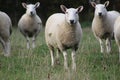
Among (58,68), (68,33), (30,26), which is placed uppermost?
(68,33)

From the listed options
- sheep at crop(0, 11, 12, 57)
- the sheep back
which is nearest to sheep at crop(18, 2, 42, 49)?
sheep at crop(0, 11, 12, 57)

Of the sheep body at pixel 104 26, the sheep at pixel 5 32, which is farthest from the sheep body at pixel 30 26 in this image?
the sheep body at pixel 104 26

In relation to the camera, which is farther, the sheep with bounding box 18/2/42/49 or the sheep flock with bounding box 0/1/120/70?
the sheep with bounding box 18/2/42/49

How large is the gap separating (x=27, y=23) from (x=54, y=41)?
566cm

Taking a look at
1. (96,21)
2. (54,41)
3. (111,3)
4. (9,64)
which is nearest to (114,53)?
(96,21)

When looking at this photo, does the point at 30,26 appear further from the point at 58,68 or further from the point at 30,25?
→ the point at 58,68

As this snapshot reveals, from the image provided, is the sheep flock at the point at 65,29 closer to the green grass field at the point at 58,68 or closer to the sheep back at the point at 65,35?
the sheep back at the point at 65,35

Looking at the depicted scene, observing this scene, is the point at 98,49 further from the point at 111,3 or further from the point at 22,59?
the point at 111,3

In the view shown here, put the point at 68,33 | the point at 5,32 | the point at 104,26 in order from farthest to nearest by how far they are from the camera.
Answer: the point at 104,26 < the point at 5,32 < the point at 68,33

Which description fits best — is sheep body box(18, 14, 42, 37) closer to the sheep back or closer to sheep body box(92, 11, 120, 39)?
sheep body box(92, 11, 120, 39)

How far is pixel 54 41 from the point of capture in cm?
1067

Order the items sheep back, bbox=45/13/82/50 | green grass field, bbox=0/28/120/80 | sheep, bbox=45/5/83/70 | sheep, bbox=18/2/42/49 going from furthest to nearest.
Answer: sheep, bbox=18/2/42/49, sheep back, bbox=45/13/82/50, sheep, bbox=45/5/83/70, green grass field, bbox=0/28/120/80

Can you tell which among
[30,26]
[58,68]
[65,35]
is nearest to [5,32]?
[58,68]

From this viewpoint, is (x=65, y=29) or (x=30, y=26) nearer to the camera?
(x=65, y=29)
